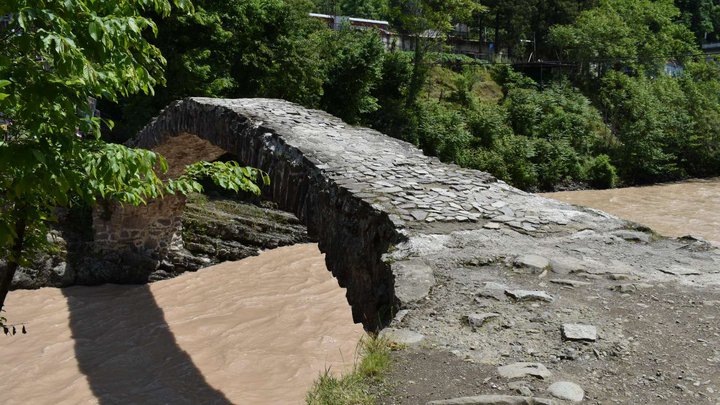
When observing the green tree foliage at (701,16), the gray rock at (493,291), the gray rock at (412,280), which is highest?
the green tree foliage at (701,16)

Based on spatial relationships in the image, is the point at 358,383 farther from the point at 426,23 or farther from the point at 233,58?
the point at 426,23

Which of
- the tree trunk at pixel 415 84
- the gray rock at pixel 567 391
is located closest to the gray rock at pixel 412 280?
the gray rock at pixel 567 391

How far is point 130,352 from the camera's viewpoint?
9.17 metres

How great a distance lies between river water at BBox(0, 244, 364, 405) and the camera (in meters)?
7.89

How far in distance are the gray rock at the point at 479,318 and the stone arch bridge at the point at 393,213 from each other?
0.37m

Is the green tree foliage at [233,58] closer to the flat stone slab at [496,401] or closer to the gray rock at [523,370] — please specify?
the gray rock at [523,370]

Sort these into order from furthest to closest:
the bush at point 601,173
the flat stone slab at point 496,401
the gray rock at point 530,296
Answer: the bush at point 601,173 < the gray rock at point 530,296 < the flat stone slab at point 496,401

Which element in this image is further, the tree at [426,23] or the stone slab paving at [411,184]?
the tree at [426,23]

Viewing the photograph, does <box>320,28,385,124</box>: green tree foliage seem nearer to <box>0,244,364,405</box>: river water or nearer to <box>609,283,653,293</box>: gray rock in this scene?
<box>0,244,364,405</box>: river water

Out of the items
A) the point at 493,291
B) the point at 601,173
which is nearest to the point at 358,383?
the point at 493,291

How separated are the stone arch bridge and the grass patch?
24.7 inches

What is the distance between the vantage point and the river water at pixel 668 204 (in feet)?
52.8

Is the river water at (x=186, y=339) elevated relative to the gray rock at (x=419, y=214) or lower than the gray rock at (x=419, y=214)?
lower

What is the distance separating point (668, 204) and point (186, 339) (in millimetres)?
15958
